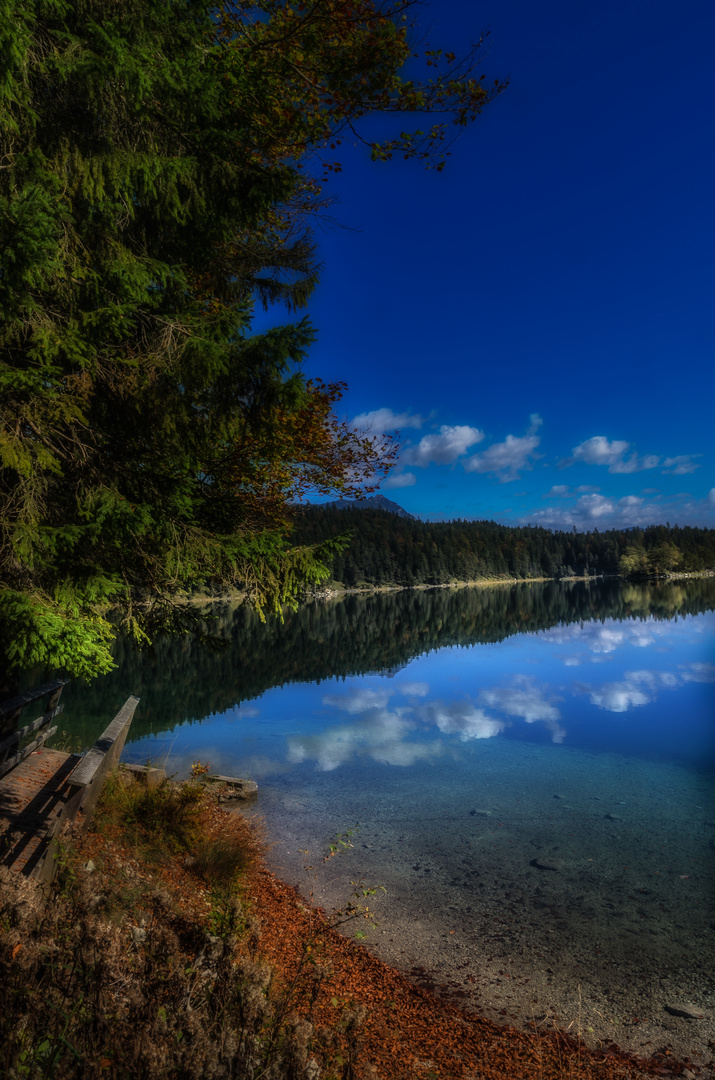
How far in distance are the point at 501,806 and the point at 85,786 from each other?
965 cm

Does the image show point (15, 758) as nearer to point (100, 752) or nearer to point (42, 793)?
point (42, 793)

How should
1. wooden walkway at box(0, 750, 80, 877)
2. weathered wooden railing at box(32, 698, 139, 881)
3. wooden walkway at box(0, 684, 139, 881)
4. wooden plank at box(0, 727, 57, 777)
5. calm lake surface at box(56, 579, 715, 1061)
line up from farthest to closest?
wooden plank at box(0, 727, 57, 777), calm lake surface at box(56, 579, 715, 1061), wooden walkway at box(0, 750, 80, 877), wooden walkway at box(0, 684, 139, 881), weathered wooden railing at box(32, 698, 139, 881)

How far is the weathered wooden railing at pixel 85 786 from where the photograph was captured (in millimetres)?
5449

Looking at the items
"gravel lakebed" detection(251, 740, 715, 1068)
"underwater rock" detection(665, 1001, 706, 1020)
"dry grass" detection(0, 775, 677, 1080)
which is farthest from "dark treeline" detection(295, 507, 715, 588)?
"dry grass" detection(0, 775, 677, 1080)

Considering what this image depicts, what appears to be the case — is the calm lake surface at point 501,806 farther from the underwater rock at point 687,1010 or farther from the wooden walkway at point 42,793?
the wooden walkway at point 42,793

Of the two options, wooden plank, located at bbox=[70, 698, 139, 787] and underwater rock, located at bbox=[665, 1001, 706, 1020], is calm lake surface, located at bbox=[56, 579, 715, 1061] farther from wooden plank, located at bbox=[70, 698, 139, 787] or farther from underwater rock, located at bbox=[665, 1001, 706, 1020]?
wooden plank, located at bbox=[70, 698, 139, 787]

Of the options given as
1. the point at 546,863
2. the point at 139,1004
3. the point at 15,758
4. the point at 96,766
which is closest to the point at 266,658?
the point at 546,863

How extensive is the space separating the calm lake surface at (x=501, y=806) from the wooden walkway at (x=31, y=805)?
4040 millimetres

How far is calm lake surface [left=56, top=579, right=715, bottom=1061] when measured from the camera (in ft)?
22.4

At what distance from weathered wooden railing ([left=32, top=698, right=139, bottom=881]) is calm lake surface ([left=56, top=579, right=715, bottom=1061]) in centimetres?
357

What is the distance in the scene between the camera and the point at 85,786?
5.95 m

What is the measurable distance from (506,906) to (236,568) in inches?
264

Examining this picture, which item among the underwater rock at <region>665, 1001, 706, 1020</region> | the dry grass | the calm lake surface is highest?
the dry grass

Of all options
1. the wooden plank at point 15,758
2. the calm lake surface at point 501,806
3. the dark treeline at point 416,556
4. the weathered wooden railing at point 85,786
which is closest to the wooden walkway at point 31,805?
the weathered wooden railing at point 85,786
